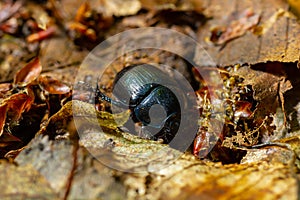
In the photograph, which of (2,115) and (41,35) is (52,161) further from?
(41,35)

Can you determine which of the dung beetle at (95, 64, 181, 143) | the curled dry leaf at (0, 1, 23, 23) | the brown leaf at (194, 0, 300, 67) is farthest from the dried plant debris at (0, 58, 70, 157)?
the brown leaf at (194, 0, 300, 67)

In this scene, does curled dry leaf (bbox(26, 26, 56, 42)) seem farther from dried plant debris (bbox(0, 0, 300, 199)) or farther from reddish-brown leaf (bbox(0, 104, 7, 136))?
reddish-brown leaf (bbox(0, 104, 7, 136))

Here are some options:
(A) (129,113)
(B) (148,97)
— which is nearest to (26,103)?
(A) (129,113)

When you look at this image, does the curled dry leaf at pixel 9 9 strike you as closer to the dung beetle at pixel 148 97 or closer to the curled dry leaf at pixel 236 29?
the dung beetle at pixel 148 97

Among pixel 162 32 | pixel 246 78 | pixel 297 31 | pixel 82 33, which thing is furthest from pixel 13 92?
pixel 297 31

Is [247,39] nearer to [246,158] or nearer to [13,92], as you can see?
[246,158]

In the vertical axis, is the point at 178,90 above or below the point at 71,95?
above
